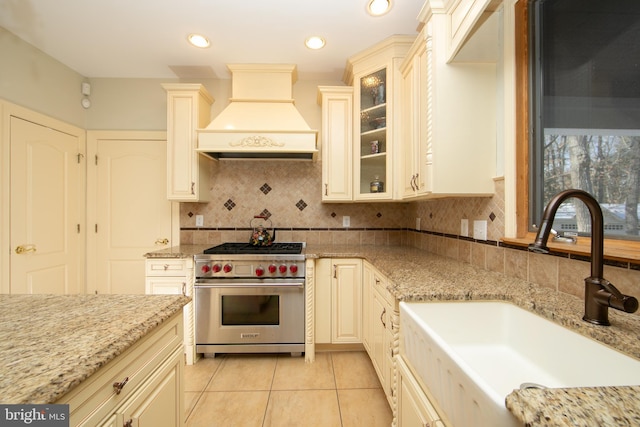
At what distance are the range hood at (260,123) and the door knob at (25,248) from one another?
160 cm

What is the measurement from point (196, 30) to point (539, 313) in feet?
8.97

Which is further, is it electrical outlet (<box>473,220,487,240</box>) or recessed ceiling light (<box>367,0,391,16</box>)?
recessed ceiling light (<box>367,0,391,16</box>)

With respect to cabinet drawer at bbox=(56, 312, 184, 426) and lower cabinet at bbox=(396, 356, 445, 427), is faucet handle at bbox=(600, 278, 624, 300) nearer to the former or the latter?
lower cabinet at bbox=(396, 356, 445, 427)

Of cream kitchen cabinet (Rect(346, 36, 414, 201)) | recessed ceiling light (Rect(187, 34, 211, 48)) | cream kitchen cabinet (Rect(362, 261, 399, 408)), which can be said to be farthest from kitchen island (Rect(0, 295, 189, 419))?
recessed ceiling light (Rect(187, 34, 211, 48))

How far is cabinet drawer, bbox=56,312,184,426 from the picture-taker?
0.62m

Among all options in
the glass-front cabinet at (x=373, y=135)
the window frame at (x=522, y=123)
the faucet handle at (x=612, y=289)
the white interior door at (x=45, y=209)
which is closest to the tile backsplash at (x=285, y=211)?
the glass-front cabinet at (x=373, y=135)

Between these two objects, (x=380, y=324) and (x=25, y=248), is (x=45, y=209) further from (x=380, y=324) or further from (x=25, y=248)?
(x=380, y=324)

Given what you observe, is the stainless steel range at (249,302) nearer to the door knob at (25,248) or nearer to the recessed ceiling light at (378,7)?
the door knob at (25,248)

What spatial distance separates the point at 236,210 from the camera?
2.75 metres

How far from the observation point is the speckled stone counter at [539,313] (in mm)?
438

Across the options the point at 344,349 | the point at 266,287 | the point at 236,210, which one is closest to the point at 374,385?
Answer: the point at 344,349

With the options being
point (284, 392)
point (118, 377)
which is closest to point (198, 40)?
point (118, 377)

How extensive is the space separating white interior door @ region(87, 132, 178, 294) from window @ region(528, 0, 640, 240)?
3054mm

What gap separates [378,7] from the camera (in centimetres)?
177
